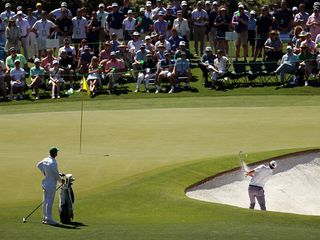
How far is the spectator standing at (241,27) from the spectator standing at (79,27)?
7571 mm

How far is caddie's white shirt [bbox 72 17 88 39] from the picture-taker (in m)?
50.8

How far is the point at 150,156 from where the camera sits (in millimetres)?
33406

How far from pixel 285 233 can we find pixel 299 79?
24.9 meters

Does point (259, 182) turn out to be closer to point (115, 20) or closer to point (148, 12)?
point (115, 20)

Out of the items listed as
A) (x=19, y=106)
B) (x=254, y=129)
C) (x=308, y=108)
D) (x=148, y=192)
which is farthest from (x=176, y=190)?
(x=19, y=106)

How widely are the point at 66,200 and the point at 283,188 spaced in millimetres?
8850

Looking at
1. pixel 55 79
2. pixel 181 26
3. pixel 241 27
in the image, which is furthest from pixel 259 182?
pixel 181 26

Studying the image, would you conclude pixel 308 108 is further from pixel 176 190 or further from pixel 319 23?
pixel 176 190

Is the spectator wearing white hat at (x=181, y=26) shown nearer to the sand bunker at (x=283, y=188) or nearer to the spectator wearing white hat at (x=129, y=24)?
the spectator wearing white hat at (x=129, y=24)

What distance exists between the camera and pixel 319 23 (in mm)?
48406

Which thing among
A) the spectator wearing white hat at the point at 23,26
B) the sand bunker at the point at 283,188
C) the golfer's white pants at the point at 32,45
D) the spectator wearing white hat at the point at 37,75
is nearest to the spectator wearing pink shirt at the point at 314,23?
the spectator wearing white hat at the point at 37,75

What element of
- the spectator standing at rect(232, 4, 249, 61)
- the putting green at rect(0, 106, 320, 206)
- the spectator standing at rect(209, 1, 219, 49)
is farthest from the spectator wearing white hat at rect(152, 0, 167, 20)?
the putting green at rect(0, 106, 320, 206)

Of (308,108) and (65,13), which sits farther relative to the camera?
(65,13)

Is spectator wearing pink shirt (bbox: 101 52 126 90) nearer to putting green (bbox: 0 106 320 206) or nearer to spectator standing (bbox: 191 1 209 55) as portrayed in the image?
putting green (bbox: 0 106 320 206)
